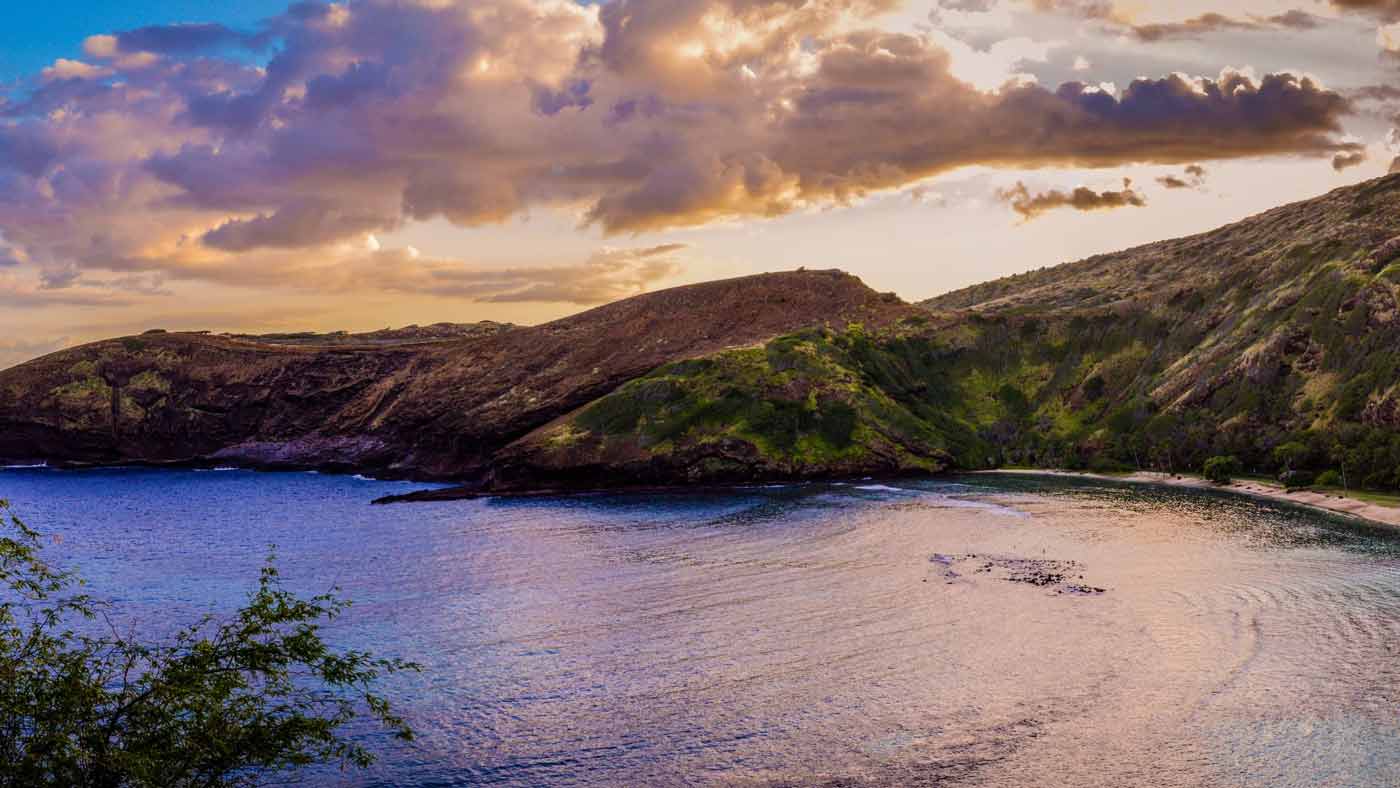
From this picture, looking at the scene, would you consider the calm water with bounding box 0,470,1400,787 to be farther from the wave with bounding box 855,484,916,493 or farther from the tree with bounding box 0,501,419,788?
the wave with bounding box 855,484,916,493

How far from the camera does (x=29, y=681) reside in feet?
110

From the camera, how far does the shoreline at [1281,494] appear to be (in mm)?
131000

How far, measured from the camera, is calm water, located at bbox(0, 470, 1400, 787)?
179ft

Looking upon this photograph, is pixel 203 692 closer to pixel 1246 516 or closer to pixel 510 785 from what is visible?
pixel 510 785

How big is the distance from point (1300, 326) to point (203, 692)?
687 feet

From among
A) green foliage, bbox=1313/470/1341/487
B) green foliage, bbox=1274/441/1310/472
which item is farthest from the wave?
green foliage, bbox=1313/470/1341/487

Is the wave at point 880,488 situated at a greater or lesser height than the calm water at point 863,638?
greater

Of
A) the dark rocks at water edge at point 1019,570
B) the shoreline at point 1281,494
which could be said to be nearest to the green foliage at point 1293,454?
the shoreline at point 1281,494

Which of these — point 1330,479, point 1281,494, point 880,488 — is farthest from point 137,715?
point 1330,479

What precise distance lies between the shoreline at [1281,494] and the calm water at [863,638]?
21.4ft

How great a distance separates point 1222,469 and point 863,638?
12358cm

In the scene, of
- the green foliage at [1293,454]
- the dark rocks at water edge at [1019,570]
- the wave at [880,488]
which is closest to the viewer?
the dark rocks at water edge at [1019,570]

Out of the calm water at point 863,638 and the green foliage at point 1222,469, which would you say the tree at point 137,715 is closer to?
the calm water at point 863,638

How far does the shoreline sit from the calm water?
21.4 ft
